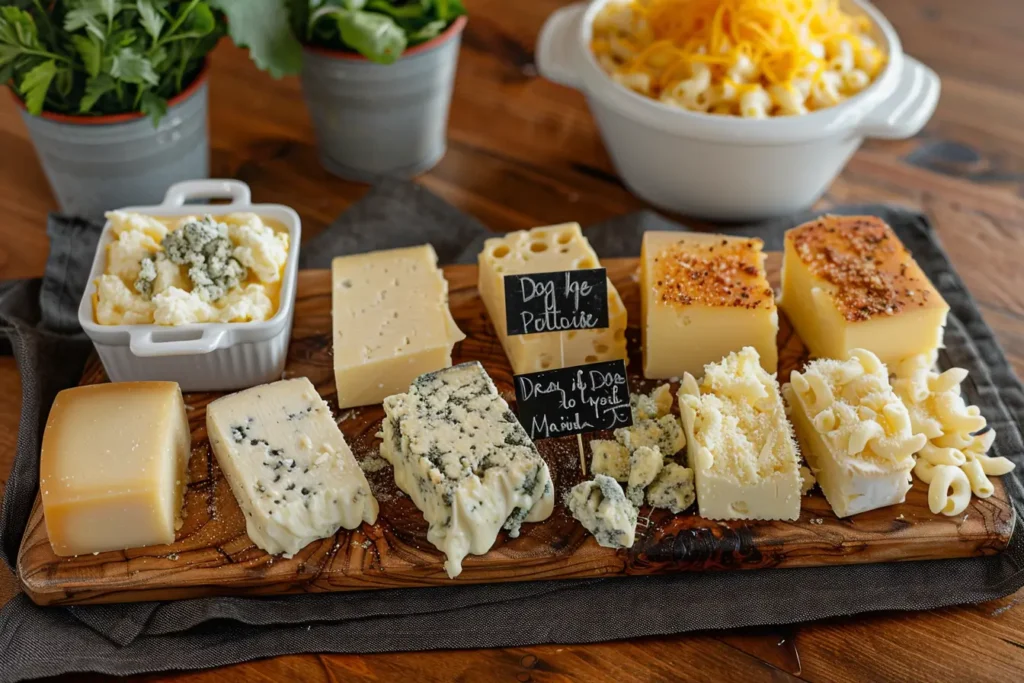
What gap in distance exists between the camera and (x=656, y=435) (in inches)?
68.6

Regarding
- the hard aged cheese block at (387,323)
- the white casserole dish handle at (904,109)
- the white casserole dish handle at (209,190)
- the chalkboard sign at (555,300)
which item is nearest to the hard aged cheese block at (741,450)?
the chalkboard sign at (555,300)

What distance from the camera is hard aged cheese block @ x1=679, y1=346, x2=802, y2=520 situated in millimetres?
1607

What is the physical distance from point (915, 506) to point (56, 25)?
199 cm

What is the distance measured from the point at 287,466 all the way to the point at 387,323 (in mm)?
417

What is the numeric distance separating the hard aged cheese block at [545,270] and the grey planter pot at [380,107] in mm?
572

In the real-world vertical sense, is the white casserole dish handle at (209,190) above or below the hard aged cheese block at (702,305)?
below

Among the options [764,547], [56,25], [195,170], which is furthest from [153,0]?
[764,547]

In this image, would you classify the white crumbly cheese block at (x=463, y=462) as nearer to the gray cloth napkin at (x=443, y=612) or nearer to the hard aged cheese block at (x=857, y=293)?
the gray cloth napkin at (x=443, y=612)

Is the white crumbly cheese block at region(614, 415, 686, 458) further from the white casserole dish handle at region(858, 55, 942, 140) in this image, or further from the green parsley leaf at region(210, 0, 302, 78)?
the green parsley leaf at region(210, 0, 302, 78)

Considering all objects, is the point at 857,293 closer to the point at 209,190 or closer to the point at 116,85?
the point at 209,190

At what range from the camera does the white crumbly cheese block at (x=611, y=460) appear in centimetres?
170

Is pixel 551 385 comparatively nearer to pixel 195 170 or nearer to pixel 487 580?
pixel 487 580

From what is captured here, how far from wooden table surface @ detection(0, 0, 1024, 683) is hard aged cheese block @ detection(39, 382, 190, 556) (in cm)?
23

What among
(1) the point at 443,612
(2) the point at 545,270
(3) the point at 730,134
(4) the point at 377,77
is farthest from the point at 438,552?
(4) the point at 377,77
